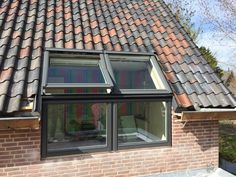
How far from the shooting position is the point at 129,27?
22.2 ft

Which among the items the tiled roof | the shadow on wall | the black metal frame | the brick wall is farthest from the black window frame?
the shadow on wall

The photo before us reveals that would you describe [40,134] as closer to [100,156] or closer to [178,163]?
[100,156]

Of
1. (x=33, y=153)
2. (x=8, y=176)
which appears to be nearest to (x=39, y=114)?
(x=33, y=153)

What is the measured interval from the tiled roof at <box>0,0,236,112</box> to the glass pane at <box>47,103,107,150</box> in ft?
2.06

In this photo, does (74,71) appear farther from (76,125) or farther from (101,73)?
(76,125)

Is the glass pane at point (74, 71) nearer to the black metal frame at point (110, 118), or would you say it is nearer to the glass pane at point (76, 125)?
the black metal frame at point (110, 118)

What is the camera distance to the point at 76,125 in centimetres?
498

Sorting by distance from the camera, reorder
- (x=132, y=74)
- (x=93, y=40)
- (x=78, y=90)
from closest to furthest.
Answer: (x=78, y=90), (x=132, y=74), (x=93, y=40)

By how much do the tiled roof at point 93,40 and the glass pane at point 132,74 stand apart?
1.44ft

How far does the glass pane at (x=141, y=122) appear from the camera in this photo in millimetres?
5312

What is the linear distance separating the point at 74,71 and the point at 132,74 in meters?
1.19

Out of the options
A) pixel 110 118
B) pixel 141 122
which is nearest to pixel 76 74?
pixel 110 118

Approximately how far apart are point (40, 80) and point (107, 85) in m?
1.22

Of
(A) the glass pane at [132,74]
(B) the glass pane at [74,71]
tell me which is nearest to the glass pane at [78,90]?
(B) the glass pane at [74,71]
